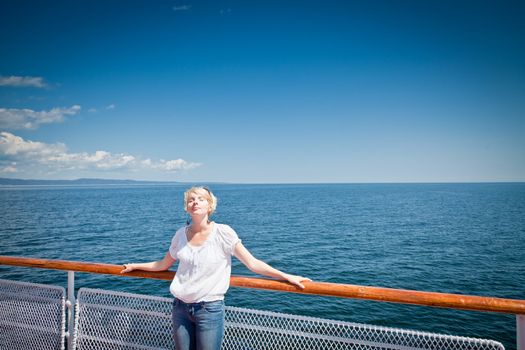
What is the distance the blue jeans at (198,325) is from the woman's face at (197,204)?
69 cm

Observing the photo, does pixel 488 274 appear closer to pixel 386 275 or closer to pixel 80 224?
pixel 386 275

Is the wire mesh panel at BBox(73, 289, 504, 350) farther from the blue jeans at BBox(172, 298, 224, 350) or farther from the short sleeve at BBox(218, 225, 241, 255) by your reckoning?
the short sleeve at BBox(218, 225, 241, 255)

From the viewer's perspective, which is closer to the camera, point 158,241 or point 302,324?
point 302,324

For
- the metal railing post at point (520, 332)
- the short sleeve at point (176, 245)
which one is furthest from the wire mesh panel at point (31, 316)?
the metal railing post at point (520, 332)

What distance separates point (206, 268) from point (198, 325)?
16.7 inches

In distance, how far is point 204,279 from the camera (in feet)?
7.54

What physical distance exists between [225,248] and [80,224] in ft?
156

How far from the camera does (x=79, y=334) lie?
307cm

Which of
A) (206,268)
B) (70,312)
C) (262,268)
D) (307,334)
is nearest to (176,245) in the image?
(206,268)

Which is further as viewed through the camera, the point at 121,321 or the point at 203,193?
the point at 121,321

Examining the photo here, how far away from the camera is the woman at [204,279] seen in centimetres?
228

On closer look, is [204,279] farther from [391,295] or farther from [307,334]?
[391,295]

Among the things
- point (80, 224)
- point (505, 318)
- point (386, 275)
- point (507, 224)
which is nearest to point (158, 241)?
point (80, 224)

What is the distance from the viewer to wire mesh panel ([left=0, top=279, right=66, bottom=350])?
123 inches
